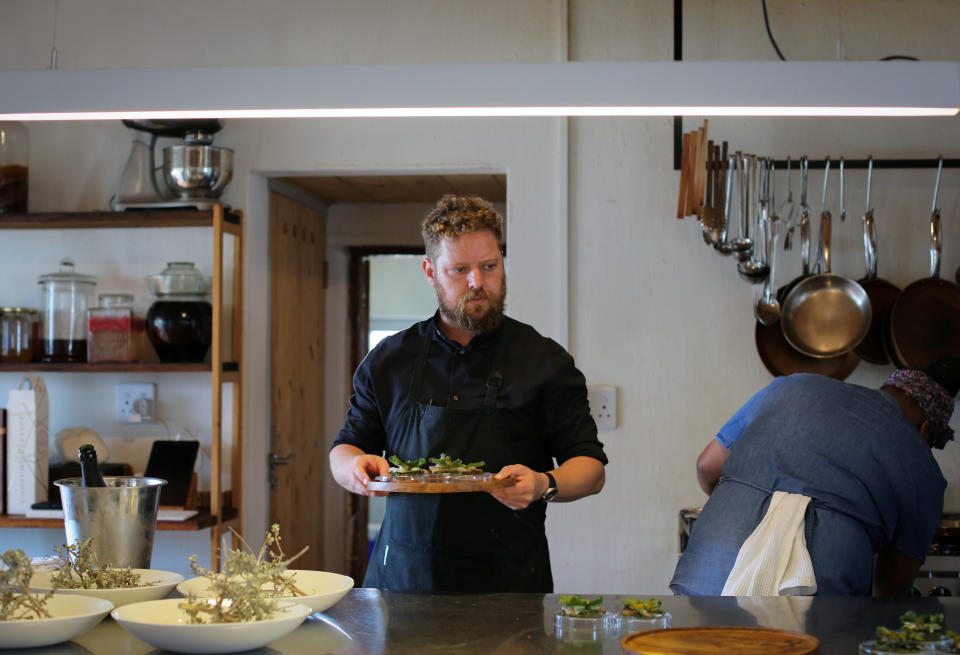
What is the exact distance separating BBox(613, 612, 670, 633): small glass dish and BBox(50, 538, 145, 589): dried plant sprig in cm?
73

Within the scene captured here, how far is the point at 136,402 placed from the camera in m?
3.45

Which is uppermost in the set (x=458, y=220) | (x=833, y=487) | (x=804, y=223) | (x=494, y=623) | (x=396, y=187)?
(x=396, y=187)

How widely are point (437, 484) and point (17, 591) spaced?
726 mm

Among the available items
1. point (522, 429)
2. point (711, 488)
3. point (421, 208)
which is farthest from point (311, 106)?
point (421, 208)

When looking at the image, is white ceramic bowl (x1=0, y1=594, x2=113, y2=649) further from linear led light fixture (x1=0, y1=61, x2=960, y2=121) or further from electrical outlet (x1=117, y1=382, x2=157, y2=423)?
electrical outlet (x1=117, y1=382, x2=157, y2=423)

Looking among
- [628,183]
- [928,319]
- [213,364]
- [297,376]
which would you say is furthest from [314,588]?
[297,376]

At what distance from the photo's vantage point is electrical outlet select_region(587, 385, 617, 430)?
3.31 metres

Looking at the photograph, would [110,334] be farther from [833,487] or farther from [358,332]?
[833,487]

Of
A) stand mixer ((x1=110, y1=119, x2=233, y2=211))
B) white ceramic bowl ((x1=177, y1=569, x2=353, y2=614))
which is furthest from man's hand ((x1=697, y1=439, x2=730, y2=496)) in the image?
stand mixer ((x1=110, y1=119, x2=233, y2=211))

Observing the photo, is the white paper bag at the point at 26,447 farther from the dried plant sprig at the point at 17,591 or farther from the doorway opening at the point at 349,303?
the dried plant sprig at the point at 17,591

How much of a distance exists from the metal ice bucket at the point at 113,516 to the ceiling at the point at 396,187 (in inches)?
90.7

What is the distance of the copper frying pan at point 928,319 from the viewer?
3.15 meters

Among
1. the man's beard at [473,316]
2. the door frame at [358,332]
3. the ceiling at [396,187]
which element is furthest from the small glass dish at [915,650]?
the door frame at [358,332]

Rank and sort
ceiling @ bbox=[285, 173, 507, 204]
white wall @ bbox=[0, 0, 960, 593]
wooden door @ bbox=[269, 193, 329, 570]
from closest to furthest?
1. white wall @ bbox=[0, 0, 960, 593]
2. wooden door @ bbox=[269, 193, 329, 570]
3. ceiling @ bbox=[285, 173, 507, 204]
